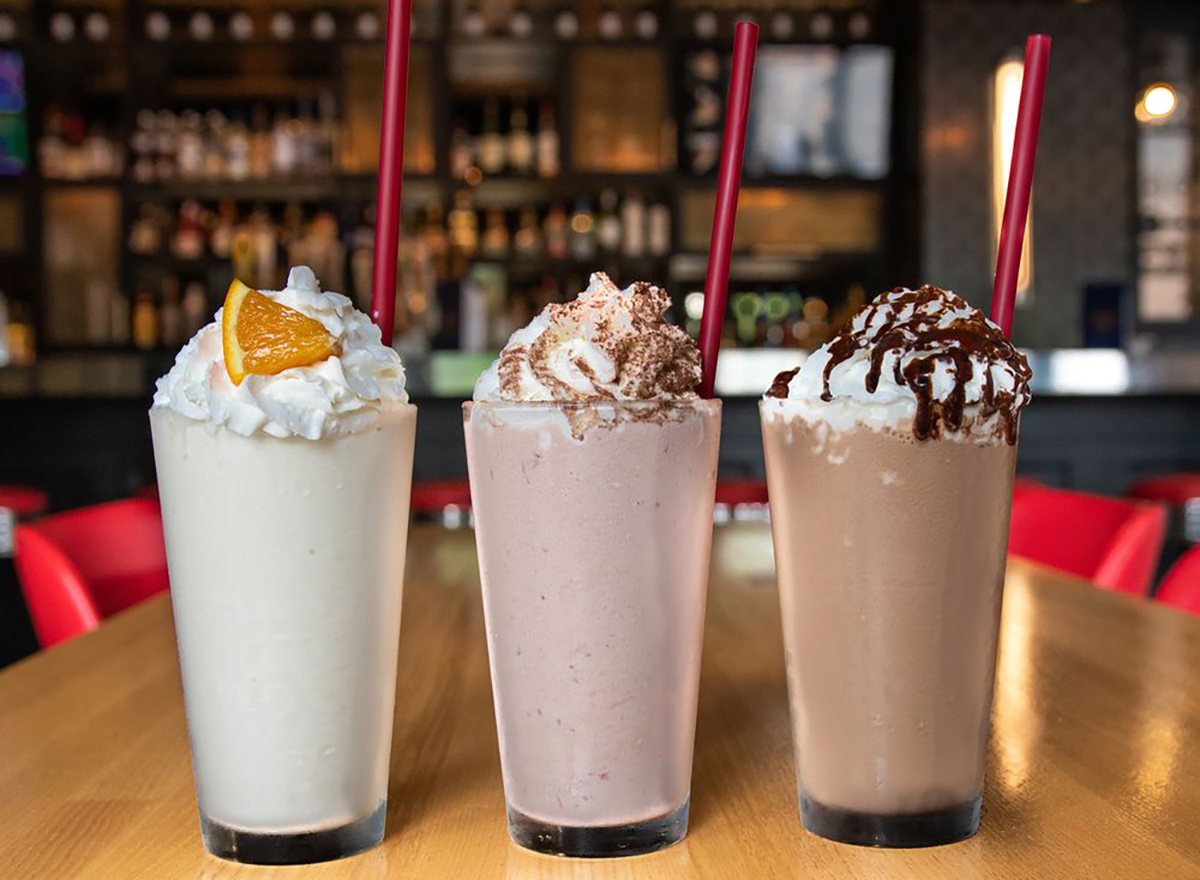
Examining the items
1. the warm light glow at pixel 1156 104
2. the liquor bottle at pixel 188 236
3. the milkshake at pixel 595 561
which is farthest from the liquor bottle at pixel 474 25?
the milkshake at pixel 595 561

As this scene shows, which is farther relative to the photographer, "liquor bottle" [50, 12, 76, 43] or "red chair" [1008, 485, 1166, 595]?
"liquor bottle" [50, 12, 76, 43]

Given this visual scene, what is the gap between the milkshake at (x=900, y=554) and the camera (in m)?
0.57

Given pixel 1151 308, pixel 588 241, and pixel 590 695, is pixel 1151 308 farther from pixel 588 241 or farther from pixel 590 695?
pixel 590 695

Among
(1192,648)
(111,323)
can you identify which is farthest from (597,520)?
(111,323)

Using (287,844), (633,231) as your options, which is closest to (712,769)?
(287,844)

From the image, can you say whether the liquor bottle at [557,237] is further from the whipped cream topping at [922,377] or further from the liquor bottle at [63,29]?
the whipped cream topping at [922,377]

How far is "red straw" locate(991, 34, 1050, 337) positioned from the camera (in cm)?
64

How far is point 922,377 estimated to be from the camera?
1.83ft

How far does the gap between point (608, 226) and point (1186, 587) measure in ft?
11.1

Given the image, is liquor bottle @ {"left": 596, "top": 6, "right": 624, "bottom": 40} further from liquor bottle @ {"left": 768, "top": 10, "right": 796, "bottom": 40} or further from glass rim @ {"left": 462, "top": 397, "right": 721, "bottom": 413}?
glass rim @ {"left": 462, "top": 397, "right": 721, "bottom": 413}

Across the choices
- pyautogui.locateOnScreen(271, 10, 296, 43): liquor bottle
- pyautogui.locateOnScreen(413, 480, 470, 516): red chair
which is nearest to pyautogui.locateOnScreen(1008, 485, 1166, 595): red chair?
pyautogui.locateOnScreen(413, 480, 470, 516): red chair

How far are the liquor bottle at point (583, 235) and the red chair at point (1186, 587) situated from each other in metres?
3.37

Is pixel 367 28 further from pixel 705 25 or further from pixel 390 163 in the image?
pixel 390 163

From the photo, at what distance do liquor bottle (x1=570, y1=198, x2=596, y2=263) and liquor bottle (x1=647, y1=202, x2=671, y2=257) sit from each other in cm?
23
